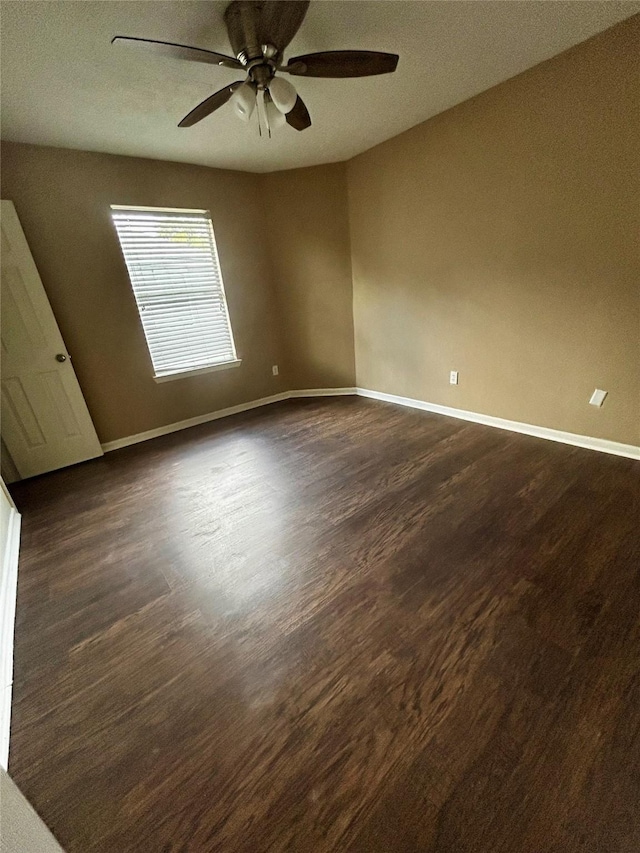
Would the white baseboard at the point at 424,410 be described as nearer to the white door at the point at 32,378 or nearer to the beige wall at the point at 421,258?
the beige wall at the point at 421,258

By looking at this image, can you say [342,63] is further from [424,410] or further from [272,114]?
[424,410]

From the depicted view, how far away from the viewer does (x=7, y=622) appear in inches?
59.7

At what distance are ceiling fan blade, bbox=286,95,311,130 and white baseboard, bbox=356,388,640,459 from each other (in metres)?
2.50

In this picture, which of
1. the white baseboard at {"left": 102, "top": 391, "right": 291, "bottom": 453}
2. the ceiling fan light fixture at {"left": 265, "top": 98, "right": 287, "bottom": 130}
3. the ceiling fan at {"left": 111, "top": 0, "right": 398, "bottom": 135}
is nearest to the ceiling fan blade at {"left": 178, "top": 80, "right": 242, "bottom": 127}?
the ceiling fan at {"left": 111, "top": 0, "right": 398, "bottom": 135}

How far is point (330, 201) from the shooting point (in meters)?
3.61

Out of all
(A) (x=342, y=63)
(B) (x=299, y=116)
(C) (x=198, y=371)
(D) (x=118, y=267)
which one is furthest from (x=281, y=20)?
(C) (x=198, y=371)

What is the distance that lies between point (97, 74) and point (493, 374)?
10.6 ft

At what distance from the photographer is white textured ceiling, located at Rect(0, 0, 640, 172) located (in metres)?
1.54

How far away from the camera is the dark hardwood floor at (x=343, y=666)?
92 cm

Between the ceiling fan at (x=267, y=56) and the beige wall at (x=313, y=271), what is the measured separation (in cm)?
196

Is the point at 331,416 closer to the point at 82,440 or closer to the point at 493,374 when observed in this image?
the point at 493,374

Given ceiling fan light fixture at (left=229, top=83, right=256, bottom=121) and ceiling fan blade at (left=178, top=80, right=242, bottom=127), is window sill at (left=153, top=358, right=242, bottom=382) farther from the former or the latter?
ceiling fan light fixture at (left=229, top=83, right=256, bottom=121)

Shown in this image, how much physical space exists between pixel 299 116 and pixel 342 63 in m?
0.45

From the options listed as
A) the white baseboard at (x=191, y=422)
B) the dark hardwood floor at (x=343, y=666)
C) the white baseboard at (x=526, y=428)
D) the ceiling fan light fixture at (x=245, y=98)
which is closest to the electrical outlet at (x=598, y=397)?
the white baseboard at (x=526, y=428)
